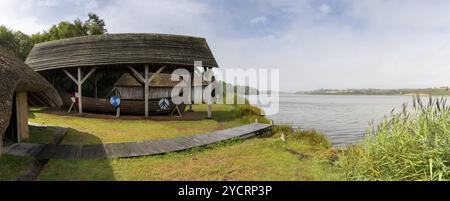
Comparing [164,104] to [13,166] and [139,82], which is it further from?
[13,166]

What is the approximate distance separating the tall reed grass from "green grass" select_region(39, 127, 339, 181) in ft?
2.36

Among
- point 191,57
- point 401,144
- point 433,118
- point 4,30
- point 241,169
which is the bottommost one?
point 241,169

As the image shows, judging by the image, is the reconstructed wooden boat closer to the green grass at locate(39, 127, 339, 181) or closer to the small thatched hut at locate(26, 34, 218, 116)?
the small thatched hut at locate(26, 34, 218, 116)

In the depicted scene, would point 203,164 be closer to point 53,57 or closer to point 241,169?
point 241,169

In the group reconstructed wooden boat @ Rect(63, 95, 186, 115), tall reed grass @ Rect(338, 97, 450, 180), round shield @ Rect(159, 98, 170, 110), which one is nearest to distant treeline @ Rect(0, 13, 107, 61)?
reconstructed wooden boat @ Rect(63, 95, 186, 115)

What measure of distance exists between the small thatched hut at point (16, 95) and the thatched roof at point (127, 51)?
453cm

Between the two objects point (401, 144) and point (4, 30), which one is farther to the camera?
point (4, 30)

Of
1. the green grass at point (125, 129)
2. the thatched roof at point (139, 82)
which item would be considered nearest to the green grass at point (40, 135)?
the green grass at point (125, 129)

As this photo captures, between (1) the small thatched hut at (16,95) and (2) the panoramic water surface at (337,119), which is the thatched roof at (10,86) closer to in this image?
(1) the small thatched hut at (16,95)

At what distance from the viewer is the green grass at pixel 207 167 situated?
6457mm
